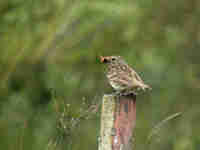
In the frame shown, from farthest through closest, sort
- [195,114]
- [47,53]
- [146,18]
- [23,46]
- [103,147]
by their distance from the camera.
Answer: [195,114]
[146,18]
[47,53]
[23,46]
[103,147]

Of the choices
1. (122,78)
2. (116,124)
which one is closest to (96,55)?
(122,78)

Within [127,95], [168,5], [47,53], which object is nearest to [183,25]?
[168,5]

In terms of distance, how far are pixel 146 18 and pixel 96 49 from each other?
2.53ft

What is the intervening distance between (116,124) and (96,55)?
3.77 meters

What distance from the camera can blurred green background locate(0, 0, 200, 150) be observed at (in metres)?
6.22

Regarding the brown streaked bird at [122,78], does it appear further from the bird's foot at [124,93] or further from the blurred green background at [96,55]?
the blurred green background at [96,55]

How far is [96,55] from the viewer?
706 cm

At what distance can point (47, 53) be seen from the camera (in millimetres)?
6840

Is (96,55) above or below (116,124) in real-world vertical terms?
below

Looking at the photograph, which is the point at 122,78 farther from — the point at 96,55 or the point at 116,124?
the point at 96,55

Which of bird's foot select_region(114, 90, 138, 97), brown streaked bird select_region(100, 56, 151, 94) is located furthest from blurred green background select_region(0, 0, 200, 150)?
bird's foot select_region(114, 90, 138, 97)

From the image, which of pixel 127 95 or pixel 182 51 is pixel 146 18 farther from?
pixel 127 95

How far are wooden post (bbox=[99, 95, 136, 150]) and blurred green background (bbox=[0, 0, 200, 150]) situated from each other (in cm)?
138

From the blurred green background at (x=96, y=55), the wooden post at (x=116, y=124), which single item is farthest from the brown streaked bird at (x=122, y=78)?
the blurred green background at (x=96, y=55)
